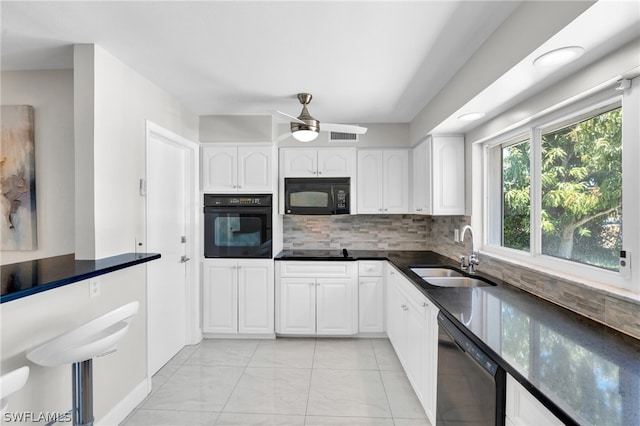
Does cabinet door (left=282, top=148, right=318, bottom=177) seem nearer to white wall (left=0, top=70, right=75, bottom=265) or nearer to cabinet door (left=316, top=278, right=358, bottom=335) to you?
cabinet door (left=316, top=278, right=358, bottom=335)

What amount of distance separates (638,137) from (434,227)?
96.7 inches

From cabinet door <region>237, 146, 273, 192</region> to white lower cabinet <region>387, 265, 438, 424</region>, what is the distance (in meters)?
1.68

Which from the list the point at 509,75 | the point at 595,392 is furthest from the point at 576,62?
the point at 595,392

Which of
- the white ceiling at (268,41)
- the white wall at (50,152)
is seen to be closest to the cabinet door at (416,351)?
the white ceiling at (268,41)

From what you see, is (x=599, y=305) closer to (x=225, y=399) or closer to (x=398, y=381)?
(x=398, y=381)

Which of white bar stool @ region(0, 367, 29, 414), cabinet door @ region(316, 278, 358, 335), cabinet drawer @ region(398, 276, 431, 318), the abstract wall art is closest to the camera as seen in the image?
white bar stool @ region(0, 367, 29, 414)

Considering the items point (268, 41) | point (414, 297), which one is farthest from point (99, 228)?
point (414, 297)

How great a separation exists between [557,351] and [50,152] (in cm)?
319

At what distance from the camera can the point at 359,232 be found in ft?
12.7

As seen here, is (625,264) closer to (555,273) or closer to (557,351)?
(555,273)

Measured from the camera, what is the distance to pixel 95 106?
1.92m

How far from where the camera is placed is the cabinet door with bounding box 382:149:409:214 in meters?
3.59

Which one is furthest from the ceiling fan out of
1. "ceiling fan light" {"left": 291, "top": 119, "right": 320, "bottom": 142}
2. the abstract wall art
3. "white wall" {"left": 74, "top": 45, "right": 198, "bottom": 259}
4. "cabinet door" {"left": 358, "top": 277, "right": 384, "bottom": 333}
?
the abstract wall art

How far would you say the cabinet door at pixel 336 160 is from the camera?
11.6 feet
